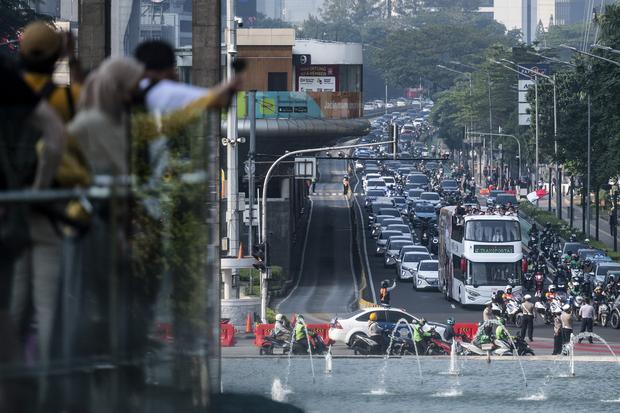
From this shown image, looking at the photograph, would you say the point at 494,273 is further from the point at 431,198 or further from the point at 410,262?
the point at 431,198

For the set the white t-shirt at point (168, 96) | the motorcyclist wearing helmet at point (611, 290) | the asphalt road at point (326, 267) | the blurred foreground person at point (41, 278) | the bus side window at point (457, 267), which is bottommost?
the asphalt road at point (326, 267)

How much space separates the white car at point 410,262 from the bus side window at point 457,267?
9076mm

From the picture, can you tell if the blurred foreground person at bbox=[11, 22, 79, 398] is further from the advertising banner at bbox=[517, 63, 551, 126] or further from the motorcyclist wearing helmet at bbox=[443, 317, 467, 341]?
the advertising banner at bbox=[517, 63, 551, 126]

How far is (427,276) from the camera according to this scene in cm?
6103

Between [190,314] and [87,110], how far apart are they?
68.1 inches

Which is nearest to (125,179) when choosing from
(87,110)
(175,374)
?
(87,110)

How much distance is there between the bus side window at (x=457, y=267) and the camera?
5381 centimetres

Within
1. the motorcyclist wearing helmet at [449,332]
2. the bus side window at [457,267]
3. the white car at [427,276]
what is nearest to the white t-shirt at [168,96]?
the motorcyclist wearing helmet at [449,332]

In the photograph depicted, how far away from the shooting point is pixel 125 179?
16.0 feet

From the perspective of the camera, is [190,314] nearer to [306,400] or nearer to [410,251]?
[306,400]

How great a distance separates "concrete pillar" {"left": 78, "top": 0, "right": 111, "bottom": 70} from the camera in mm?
23016

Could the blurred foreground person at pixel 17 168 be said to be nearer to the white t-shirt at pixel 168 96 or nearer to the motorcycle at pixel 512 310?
the white t-shirt at pixel 168 96

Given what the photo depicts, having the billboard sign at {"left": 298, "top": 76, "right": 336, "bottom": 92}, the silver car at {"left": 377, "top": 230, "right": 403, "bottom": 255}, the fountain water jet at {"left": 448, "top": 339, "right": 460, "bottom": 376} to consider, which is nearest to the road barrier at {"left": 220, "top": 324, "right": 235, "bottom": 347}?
the fountain water jet at {"left": 448, "top": 339, "right": 460, "bottom": 376}

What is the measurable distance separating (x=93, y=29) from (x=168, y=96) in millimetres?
17791
